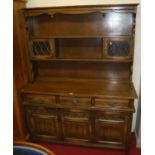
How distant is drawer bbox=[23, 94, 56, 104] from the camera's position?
2.20 meters

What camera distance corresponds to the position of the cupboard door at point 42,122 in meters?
2.27

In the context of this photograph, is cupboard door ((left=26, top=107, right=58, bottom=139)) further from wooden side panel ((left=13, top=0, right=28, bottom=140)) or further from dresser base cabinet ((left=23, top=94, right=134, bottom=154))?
wooden side panel ((left=13, top=0, right=28, bottom=140))

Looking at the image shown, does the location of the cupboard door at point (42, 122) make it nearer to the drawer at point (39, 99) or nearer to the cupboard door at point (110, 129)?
the drawer at point (39, 99)

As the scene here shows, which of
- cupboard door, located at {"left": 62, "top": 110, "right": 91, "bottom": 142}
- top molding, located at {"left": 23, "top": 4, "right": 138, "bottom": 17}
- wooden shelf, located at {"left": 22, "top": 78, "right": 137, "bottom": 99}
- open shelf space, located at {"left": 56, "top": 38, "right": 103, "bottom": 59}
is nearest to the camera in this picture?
top molding, located at {"left": 23, "top": 4, "right": 138, "bottom": 17}

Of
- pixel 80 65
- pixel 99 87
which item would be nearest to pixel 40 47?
pixel 80 65

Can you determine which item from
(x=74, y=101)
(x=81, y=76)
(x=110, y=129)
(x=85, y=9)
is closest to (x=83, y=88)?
(x=74, y=101)

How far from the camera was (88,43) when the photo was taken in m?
2.38

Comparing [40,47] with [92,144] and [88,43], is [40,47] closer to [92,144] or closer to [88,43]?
[88,43]

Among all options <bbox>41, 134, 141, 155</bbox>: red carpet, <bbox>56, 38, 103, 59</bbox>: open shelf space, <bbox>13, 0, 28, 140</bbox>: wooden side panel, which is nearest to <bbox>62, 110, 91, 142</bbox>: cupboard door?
<bbox>41, 134, 141, 155</bbox>: red carpet

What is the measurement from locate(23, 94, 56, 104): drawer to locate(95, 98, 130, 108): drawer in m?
0.54

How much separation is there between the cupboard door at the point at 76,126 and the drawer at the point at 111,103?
199 mm

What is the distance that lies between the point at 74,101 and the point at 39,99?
0.44m

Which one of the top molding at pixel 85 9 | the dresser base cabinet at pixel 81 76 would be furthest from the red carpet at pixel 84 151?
the top molding at pixel 85 9

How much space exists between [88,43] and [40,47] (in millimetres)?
623
